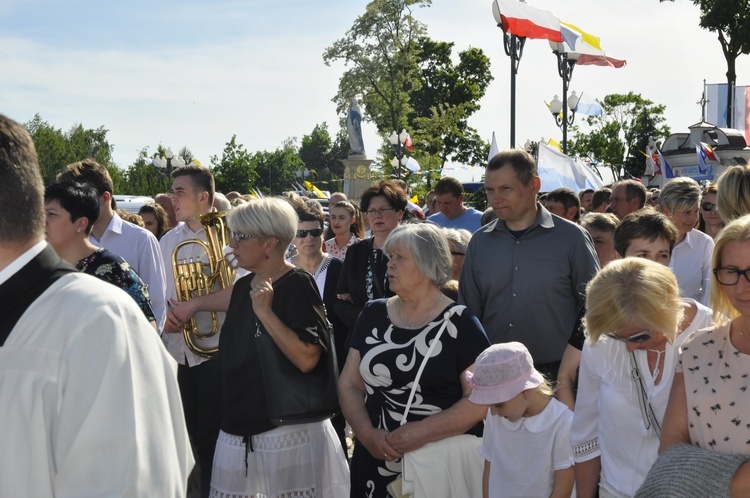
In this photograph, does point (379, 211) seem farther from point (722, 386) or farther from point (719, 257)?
point (722, 386)

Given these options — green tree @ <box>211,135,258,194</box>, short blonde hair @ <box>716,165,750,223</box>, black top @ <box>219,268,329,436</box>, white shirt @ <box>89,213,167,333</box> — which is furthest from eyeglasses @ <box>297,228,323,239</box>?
green tree @ <box>211,135,258,194</box>

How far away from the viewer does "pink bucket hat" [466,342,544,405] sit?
3721mm

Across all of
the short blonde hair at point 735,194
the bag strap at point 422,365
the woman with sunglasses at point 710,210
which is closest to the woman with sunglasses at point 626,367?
the bag strap at point 422,365

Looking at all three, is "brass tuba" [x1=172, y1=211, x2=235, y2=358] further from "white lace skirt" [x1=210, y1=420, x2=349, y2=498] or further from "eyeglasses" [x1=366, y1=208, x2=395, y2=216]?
"white lace skirt" [x1=210, y1=420, x2=349, y2=498]

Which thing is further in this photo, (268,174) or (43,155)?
(268,174)

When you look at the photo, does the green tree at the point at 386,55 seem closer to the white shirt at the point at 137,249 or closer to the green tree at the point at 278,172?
the white shirt at the point at 137,249

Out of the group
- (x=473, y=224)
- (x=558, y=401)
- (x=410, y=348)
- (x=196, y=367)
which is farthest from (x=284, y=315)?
(x=473, y=224)

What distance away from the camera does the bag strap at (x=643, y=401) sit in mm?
3529

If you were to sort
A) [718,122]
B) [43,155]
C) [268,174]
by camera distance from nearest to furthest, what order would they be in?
[718,122]
[43,155]
[268,174]

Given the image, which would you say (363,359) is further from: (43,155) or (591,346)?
(43,155)

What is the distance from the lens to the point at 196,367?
6.33 meters

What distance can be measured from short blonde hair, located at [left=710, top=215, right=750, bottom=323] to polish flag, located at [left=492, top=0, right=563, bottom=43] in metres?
13.3

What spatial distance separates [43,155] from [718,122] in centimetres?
4068

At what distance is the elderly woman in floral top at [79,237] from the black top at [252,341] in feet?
1.47
